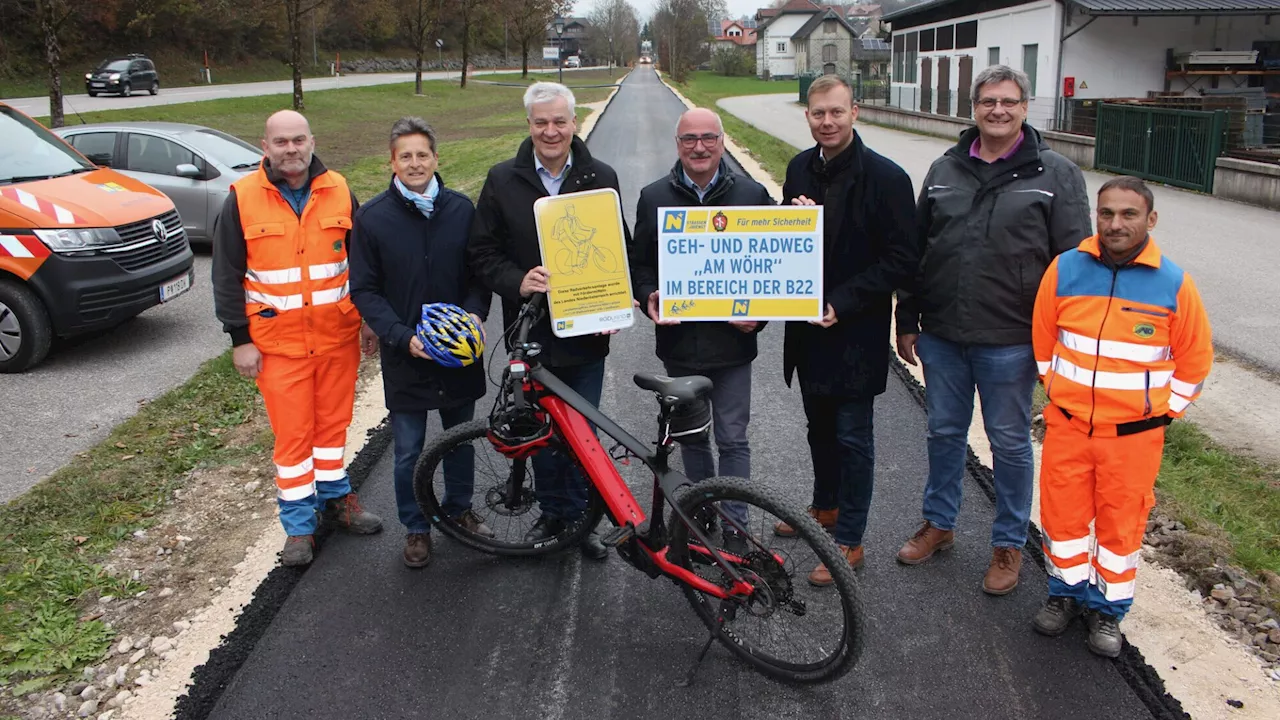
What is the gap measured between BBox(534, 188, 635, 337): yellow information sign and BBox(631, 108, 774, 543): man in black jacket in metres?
0.12

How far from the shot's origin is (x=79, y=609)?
4.45 meters

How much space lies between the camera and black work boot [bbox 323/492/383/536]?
17.1 feet

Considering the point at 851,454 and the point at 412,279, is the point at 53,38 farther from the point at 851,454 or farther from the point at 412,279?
the point at 851,454

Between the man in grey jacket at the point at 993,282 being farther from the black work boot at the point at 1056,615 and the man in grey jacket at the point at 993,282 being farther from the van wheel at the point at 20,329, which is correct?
the van wheel at the point at 20,329

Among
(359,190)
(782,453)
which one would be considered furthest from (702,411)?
(359,190)

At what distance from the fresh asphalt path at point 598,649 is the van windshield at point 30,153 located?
6041 mm

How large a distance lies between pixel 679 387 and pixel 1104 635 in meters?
1.95

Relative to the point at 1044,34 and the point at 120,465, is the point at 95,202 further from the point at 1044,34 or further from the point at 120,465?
the point at 1044,34

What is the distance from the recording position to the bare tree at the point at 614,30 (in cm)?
14038

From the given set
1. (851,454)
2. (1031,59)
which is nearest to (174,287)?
(851,454)

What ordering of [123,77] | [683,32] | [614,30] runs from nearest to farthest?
[123,77] < [683,32] < [614,30]

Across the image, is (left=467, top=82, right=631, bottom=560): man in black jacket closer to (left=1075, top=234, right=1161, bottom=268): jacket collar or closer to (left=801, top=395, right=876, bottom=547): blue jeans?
(left=801, top=395, right=876, bottom=547): blue jeans

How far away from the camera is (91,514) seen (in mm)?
5375

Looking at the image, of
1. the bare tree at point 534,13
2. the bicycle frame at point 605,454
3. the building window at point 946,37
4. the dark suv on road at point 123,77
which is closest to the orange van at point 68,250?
the bicycle frame at point 605,454
